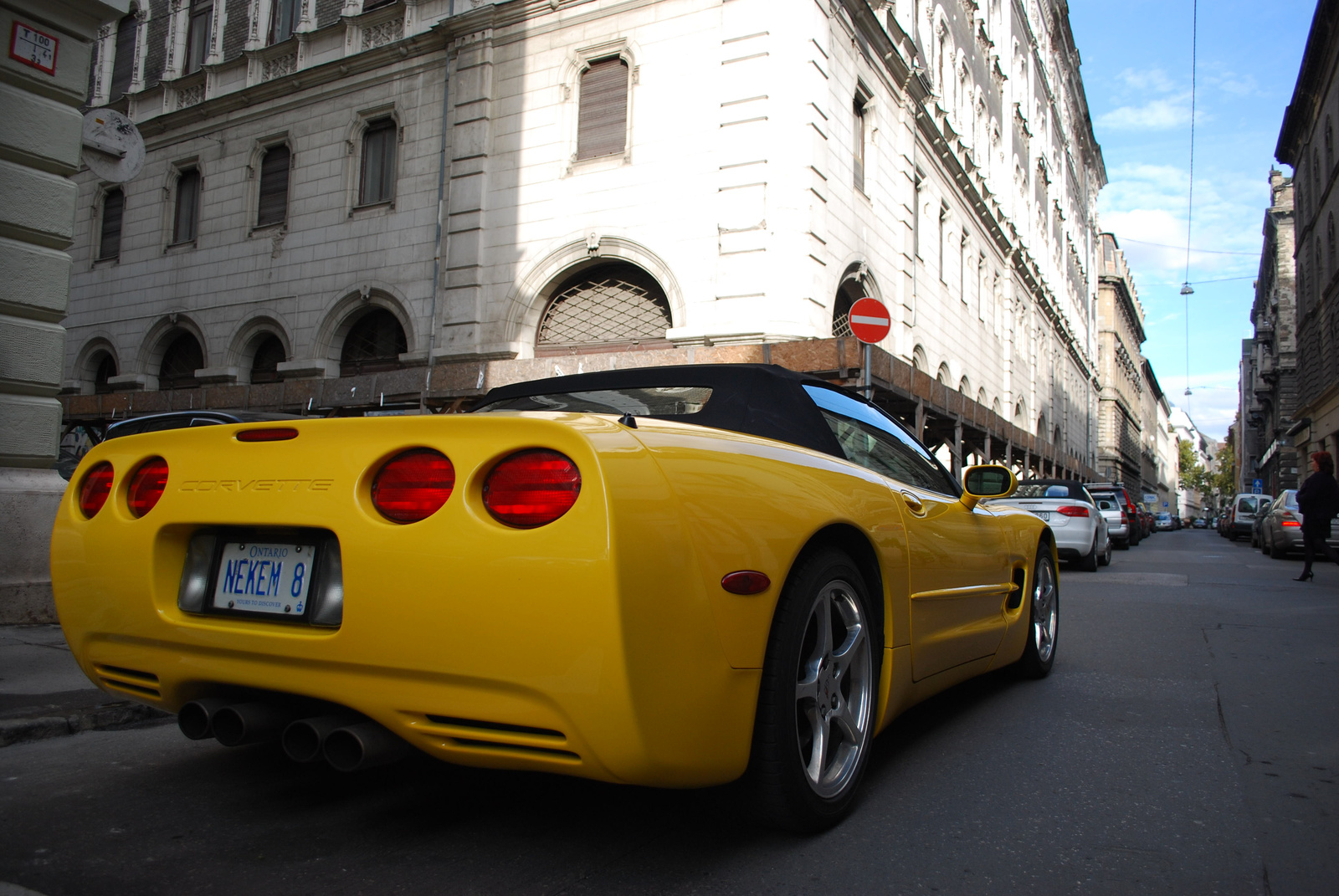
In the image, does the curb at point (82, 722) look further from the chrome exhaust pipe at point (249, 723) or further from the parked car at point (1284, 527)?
the parked car at point (1284, 527)

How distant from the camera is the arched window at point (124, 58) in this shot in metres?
22.6

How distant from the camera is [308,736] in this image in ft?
6.89

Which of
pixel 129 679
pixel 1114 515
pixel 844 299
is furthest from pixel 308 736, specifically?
pixel 1114 515

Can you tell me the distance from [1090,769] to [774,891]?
5.31 ft

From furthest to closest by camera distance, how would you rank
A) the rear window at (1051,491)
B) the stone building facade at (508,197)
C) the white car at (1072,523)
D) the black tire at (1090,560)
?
the stone building facade at (508,197) < the rear window at (1051,491) < the black tire at (1090,560) < the white car at (1072,523)

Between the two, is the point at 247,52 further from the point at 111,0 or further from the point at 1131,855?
the point at 1131,855

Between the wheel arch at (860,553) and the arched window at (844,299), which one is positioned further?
the arched window at (844,299)

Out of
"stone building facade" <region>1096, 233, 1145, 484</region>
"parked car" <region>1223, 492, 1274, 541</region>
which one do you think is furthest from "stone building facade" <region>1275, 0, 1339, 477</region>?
"stone building facade" <region>1096, 233, 1145, 484</region>

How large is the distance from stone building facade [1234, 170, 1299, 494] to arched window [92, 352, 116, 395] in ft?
153

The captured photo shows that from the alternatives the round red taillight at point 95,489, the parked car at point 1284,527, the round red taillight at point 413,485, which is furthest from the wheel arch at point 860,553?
the parked car at point 1284,527

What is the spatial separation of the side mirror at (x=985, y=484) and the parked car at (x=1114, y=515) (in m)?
19.0

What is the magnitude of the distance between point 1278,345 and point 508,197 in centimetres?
5492

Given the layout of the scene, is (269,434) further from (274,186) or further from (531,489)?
(274,186)

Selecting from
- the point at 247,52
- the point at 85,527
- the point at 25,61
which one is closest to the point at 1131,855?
the point at 85,527
